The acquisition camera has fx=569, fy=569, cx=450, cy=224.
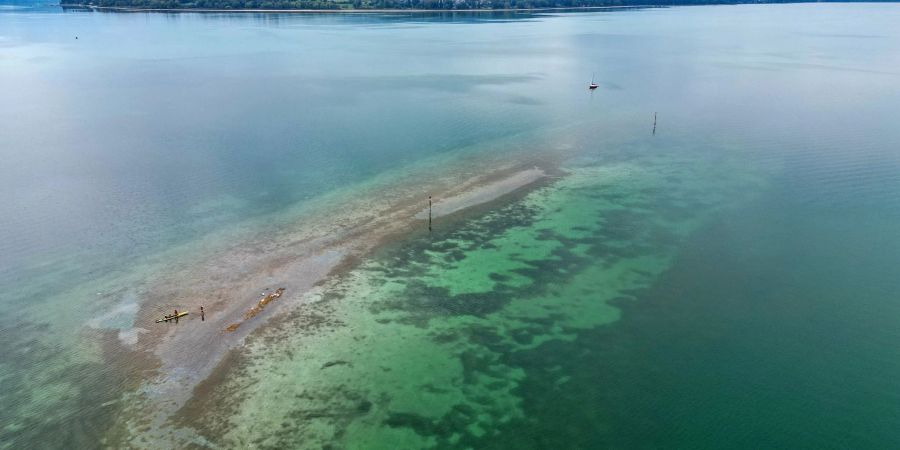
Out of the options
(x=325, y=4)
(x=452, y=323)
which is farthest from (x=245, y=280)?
(x=325, y=4)

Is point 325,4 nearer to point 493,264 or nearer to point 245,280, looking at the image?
point 245,280

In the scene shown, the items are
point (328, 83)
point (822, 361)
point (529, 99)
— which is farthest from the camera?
point (328, 83)

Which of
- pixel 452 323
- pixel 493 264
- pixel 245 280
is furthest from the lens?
pixel 493 264

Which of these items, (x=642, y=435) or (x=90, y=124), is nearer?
(x=642, y=435)

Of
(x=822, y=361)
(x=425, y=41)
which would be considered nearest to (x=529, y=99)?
(x=822, y=361)

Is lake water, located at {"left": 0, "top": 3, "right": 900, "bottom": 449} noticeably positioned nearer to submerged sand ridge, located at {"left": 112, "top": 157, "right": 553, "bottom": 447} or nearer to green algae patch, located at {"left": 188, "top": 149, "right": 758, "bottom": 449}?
green algae patch, located at {"left": 188, "top": 149, "right": 758, "bottom": 449}

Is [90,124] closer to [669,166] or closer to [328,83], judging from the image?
[328,83]
